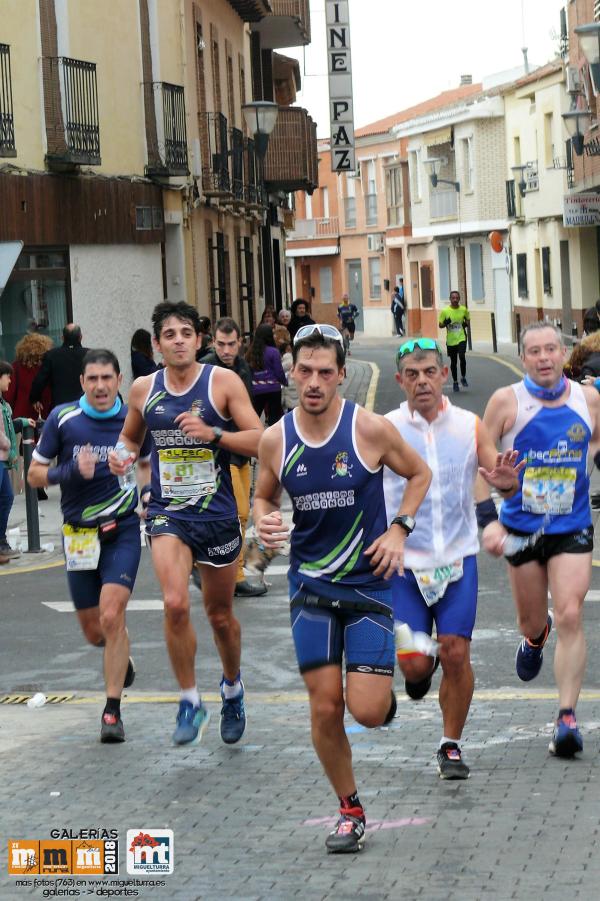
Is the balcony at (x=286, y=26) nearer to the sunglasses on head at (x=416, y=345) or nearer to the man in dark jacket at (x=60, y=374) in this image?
the man in dark jacket at (x=60, y=374)

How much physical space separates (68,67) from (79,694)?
15.3 meters

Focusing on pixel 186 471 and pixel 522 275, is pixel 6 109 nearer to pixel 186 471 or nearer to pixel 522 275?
pixel 186 471

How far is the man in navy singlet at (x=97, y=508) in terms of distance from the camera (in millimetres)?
7801

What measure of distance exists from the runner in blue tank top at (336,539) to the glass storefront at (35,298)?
15.7 meters

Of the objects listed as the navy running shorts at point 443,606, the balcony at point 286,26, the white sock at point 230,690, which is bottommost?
the white sock at point 230,690

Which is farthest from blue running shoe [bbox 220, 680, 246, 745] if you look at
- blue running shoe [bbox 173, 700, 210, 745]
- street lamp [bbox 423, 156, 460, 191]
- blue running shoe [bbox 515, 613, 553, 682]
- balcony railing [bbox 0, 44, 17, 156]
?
street lamp [bbox 423, 156, 460, 191]

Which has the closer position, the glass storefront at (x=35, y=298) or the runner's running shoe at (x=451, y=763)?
the runner's running shoe at (x=451, y=763)

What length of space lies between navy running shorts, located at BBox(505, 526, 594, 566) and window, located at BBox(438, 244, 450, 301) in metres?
59.9

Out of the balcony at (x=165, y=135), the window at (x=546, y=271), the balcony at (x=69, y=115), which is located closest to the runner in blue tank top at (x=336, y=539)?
the balcony at (x=69, y=115)

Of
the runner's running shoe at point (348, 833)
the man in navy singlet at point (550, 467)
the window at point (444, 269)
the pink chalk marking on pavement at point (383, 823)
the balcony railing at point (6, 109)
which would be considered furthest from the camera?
the window at point (444, 269)

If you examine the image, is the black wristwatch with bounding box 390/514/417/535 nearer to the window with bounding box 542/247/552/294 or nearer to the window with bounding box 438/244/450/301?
the window with bounding box 542/247/552/294

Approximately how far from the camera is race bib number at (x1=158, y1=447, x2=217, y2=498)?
7.45 meters

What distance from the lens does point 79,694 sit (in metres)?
8.91

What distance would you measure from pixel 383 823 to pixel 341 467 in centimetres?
133
